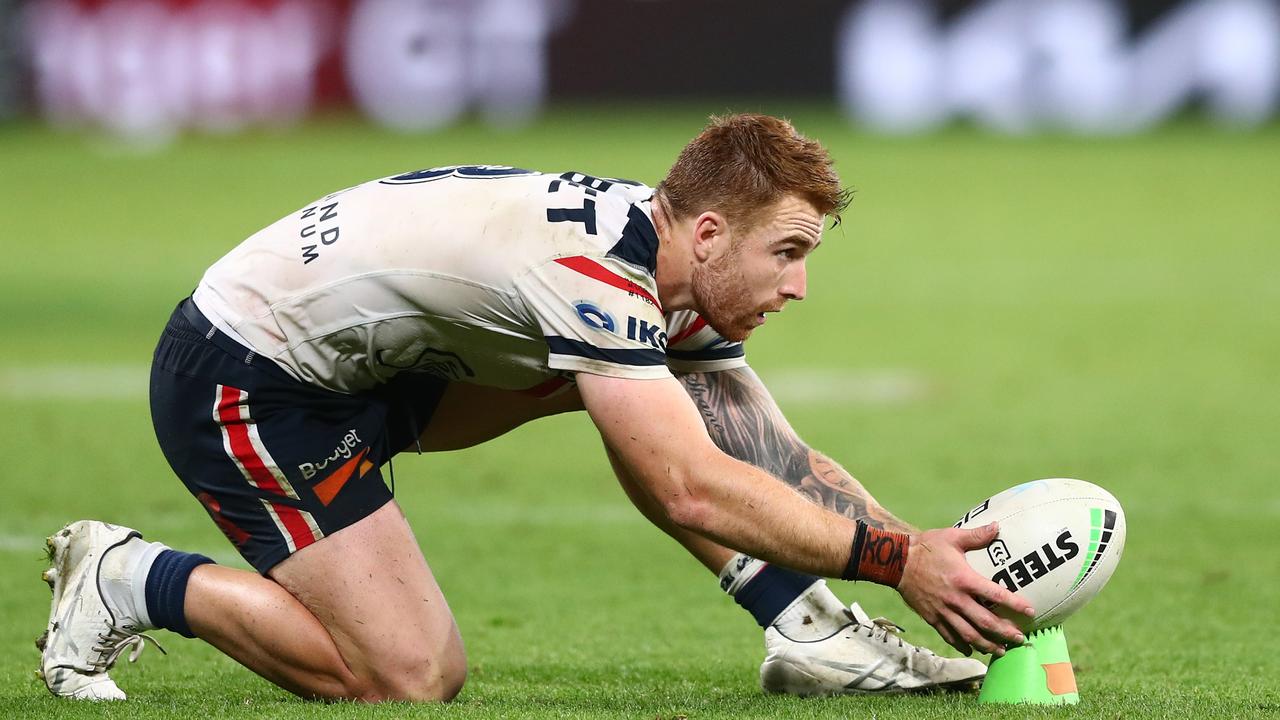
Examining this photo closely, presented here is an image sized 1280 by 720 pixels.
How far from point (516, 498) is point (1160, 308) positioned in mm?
7328

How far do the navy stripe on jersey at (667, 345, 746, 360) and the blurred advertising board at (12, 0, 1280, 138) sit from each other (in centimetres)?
1812

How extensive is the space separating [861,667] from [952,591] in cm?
69

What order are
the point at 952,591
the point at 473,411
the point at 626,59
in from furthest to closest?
1. the point at 626,59
2. the point at 473,411
3. the point at 952,591

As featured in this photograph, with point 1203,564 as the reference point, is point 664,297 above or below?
above

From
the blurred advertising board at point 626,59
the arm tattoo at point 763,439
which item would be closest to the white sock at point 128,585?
the arm tattoo at point 763,439

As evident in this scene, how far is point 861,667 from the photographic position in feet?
15.2

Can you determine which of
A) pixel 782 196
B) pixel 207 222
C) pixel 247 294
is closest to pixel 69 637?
pixel 247 294

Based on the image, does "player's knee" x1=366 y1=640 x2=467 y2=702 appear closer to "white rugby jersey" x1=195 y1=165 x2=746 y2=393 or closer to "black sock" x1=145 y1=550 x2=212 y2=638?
"black sock" x1=145 y1=550 x2=212 y2=638

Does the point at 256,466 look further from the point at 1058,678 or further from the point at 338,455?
the point at 1058,678

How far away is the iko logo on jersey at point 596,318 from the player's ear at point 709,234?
0.30m

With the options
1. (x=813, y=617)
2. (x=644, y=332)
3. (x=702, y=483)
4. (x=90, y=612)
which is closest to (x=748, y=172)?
(x=644, y=332)

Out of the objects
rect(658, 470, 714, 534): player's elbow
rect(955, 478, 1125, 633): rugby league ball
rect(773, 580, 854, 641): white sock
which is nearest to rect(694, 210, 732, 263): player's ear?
rect(658, 470, 714, 534): player's elbow

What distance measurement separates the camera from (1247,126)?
75.3 feet

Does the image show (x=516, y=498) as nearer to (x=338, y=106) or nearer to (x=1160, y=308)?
(x=1160, y=308)
